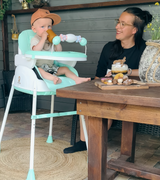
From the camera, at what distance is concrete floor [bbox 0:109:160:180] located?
213 centimetres

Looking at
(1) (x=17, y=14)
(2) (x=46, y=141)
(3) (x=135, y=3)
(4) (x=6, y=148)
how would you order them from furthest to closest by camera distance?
(1) (x=17, y=14) < (3) (x=135, y=3) < (2) (x=46, y=141) < (4) (x=6, y=148)

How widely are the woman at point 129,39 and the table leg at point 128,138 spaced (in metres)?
0.32

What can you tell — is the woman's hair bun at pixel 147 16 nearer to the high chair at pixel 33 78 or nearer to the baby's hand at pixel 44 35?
the high chair at pixel 33 78

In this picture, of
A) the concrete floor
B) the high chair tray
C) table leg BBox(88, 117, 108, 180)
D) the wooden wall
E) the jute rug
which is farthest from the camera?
the wooden wall

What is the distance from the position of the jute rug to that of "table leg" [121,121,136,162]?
36cm

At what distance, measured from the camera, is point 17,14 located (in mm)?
3877

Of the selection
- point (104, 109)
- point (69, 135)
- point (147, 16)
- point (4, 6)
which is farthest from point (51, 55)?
point (4, 6)

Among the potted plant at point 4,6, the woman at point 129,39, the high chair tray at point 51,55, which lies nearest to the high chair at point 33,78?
the high chair tray at point 51,55

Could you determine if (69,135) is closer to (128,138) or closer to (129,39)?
(128,138)

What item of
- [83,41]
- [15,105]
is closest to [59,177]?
[83,41]

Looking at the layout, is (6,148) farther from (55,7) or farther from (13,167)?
(55,7)

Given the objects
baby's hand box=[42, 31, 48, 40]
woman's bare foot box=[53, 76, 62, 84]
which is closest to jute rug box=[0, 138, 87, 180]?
woman's bare foot box=[53, 76, 62, 84]

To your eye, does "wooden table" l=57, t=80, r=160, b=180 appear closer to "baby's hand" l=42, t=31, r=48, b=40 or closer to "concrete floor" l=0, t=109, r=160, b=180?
"concrete floor" l=0, t=109, r=160, b=180

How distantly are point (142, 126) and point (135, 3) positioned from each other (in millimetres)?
1444
